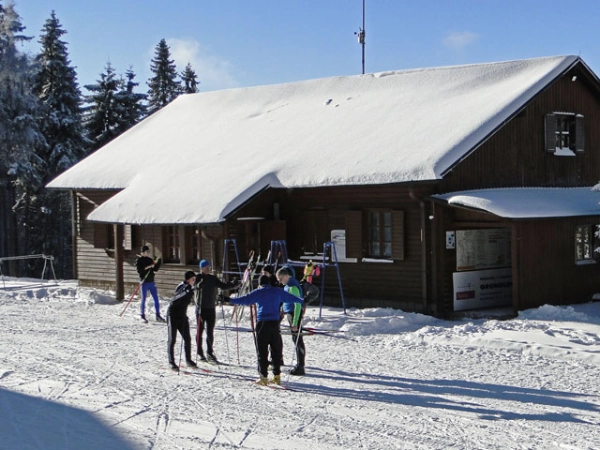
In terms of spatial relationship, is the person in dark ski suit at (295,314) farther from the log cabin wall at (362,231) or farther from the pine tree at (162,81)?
the pine tree at (162,81)

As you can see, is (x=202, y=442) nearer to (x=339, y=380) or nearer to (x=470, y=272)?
(x=339, y=380)

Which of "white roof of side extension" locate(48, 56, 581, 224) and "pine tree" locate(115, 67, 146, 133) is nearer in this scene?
"white roof of side extension" locate(48, 56, 581, 224)

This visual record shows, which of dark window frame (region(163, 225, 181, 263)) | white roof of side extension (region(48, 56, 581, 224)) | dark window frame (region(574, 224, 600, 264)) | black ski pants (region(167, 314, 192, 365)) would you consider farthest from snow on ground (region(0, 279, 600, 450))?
dark window frame (region(163, 225, 181, 263))

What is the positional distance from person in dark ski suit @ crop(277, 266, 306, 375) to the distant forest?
2307 centimetres

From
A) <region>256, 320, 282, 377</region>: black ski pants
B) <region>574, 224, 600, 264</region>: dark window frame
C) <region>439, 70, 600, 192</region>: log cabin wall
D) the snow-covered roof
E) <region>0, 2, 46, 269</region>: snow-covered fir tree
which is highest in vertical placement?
<region>0, 2, 46, 269</region>: snow-covered fir tree

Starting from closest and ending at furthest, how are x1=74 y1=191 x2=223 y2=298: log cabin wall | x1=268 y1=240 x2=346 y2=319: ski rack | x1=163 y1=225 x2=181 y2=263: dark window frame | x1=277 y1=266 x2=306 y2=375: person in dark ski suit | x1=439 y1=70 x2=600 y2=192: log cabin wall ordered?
x1=277 y1=266 x2=306 y2=375: person in dark ski suit, x1=268 y1=240 x2=346 y2=319: ski rack, x1=439 y1=70 x2=600 y2=192: log cabin wall, x1=74 y1=191 x2=223 y2=298: log cabin wall, x1=163 y1=225 x2=181 y2=263: dark window frame

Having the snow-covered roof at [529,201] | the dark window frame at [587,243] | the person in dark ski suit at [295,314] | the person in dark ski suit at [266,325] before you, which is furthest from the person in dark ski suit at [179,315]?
the dark window frame at [587,243]

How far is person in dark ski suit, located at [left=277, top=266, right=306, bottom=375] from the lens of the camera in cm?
1160

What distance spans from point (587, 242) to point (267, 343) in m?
11.1

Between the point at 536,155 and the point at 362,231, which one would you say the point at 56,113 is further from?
the point at 536,155

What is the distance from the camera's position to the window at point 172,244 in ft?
73.3

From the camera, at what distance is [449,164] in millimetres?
17266

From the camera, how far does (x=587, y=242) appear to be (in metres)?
19.3

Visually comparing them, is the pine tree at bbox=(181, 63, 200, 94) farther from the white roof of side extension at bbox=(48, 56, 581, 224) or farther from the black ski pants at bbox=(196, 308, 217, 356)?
the black ski pants at bbox=(196, 308, 217, 356)
